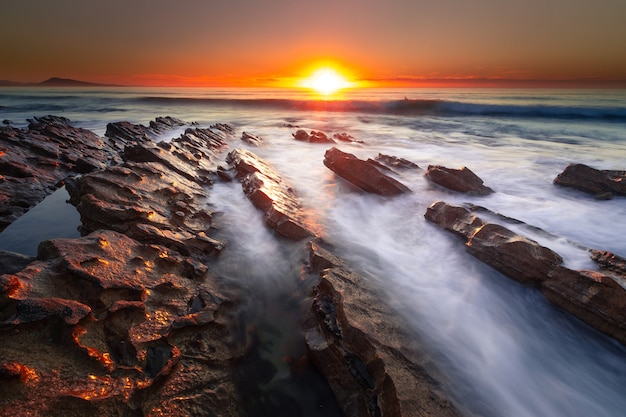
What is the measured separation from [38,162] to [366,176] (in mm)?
9821

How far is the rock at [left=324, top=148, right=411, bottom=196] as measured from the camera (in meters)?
9.29

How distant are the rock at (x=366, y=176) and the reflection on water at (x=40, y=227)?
7.40 meters

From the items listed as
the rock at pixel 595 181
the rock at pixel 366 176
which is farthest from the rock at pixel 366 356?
the rock at pixel 595 181

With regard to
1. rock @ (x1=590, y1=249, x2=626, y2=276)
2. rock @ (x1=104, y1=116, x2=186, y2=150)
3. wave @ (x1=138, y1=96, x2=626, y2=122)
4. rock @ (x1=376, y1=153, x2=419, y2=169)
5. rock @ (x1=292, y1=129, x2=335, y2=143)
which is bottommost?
rock @ (x1=590, y1=249, x2=626, y2=276)

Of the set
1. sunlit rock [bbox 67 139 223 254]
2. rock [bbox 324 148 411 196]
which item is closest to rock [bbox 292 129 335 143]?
rock [bbox 324 148 411 196]

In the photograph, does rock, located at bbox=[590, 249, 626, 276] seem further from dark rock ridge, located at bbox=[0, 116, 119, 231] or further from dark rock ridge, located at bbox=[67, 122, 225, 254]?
dark rock ridge, located at bbox=[0, 116, 119, 231]

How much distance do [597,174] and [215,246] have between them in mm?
11844

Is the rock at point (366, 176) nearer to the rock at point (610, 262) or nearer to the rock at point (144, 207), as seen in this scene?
the rock at point (610, 262)

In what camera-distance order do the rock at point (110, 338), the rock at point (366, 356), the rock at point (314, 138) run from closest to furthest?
1. the rock at point (110, 338)
2. the rock at point (366, 356)
3. the rock at point (314, 138)

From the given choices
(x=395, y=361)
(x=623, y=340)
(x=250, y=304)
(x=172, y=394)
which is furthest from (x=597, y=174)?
(x=172, y=394)

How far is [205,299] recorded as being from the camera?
12.8ft

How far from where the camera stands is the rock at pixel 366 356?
2844 mm

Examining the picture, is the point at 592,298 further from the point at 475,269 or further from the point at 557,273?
the point at 475,269

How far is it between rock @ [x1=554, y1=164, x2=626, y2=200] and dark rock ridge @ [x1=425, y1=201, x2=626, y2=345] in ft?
18.0
